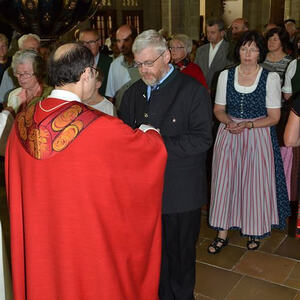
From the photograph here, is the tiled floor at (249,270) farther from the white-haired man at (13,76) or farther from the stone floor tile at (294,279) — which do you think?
the white-haired man at (13,76)

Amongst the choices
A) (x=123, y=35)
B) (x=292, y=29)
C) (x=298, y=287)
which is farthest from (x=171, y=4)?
(x=298, y=287)

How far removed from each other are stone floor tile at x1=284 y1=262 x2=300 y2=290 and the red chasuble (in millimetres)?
1339

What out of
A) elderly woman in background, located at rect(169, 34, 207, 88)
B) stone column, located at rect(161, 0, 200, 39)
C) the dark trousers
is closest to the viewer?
the dark trousers

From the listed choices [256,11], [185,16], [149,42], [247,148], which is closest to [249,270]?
[247,148]

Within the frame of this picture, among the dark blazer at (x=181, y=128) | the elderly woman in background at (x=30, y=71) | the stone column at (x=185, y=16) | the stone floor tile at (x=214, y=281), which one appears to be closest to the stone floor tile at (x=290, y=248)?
the stone floor tile at (x=214, y=281)

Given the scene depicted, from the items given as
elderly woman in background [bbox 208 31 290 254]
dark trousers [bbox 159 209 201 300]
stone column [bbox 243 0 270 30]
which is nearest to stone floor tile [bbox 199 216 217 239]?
elderly woman in background [bbox 208 31 290 254]

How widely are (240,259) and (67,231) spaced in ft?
6.10

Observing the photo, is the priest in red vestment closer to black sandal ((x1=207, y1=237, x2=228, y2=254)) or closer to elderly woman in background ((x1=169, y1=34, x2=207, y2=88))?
black sandal ((x1=207, y1=237, x2=228, y2=254))

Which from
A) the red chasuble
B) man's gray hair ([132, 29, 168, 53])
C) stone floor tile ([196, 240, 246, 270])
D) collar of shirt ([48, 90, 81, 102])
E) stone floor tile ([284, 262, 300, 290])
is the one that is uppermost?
man's gray hair ([132, 29, 168, 53])

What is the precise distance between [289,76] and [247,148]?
54.1 inches

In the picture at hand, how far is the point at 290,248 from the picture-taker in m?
3.63

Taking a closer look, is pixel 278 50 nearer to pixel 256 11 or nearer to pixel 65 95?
pixel 65 95

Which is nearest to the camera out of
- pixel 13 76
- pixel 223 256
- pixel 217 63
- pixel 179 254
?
pixel 179 254

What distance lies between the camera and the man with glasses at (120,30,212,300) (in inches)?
91.0
